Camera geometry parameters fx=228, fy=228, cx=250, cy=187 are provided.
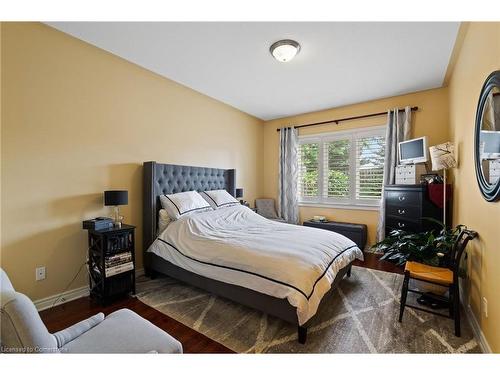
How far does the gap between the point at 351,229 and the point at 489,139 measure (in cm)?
252

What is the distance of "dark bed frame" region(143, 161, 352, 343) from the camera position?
1.85 metres

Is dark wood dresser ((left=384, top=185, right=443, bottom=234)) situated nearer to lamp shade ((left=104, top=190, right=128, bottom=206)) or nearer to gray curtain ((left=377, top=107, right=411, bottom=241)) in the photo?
gray curtain ((left=377, top=107, right=411, bottom=241))

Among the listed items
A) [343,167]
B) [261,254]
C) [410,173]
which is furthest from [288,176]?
[261,254]

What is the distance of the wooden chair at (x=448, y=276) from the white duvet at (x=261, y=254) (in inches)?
22.0

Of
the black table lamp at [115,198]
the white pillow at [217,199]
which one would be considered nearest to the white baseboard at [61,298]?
the black table lamp at [115,198]

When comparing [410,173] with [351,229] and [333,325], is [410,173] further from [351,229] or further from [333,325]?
[333,325]

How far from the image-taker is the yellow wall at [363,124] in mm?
3535

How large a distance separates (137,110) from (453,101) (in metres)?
4.20

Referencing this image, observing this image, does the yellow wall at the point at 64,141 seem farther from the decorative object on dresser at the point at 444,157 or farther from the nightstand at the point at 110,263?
the decorative object on dresser at the point at 444,157

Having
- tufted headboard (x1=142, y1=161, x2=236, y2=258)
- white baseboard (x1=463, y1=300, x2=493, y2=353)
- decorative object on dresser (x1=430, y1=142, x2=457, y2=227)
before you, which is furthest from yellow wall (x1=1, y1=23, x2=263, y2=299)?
decorative object on dresser (x1=430, y1=142, x2=457, y2=227)

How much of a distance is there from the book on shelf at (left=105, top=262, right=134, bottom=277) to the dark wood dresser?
365 cm
